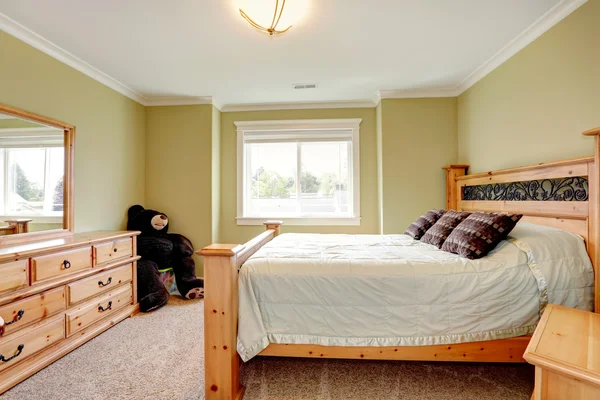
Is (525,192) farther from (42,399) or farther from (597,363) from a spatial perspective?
(42,399)

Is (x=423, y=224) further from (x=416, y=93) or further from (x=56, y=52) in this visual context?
(x=56, y=52)

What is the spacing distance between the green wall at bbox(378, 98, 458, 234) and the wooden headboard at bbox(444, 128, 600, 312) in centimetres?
60

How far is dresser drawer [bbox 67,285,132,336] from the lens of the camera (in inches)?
81.7

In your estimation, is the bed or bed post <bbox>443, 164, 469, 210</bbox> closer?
the bed

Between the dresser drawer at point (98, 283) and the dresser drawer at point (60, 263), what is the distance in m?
0.12

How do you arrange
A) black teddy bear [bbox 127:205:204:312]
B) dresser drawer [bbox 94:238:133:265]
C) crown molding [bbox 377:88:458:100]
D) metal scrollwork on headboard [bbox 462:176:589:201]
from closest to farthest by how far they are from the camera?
1. metal scrollwork on headboard [bbox 462:176:589:201]
2. dresser drawer [bbox 94:238:133:265]
3. black teddy bear [bbox 127:205:204:312]
4. crown molding [bbox 377:88:458:100]

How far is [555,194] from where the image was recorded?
194cm

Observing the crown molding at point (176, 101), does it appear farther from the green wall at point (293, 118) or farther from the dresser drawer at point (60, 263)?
the dresser drawer at point (60, 263)

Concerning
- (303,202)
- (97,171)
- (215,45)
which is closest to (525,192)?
(303,202)

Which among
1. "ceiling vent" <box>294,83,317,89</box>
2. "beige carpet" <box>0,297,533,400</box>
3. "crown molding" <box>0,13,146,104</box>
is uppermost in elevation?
"ceiling vent" <box>294,83,317,89</box>

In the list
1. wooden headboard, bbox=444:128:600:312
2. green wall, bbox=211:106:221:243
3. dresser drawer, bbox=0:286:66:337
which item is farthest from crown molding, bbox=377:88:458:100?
dresser drawer, bbox=0:286:66:337

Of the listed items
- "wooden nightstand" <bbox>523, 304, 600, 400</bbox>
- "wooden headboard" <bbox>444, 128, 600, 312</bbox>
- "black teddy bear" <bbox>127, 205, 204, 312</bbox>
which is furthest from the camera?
"black teddy bear" <bbox>127, 205, 204, 312</bbox>

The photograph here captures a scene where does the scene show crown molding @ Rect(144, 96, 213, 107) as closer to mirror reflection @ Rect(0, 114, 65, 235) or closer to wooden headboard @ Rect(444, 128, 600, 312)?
mirror reflection @ Rect(0, 114, 65, 235)

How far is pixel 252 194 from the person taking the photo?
410cm
